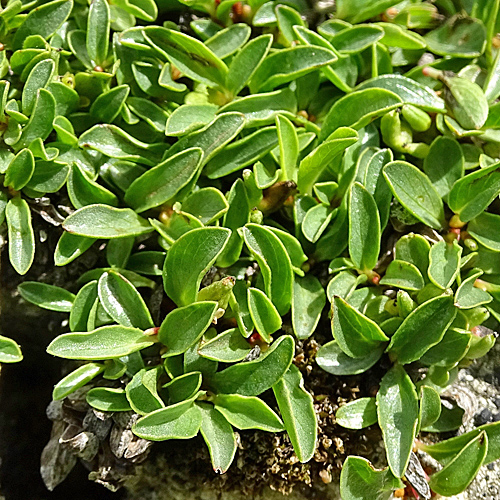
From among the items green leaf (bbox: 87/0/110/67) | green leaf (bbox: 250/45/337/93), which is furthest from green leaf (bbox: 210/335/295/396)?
green leaf (bbox: 87/0/110/67)

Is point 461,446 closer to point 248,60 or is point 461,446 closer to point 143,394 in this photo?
point 143,394

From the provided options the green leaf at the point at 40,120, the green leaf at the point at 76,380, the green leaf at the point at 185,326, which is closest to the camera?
the green leaf at the point at 185,326

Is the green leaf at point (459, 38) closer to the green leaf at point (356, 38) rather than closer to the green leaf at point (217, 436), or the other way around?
the green leaf at point (356, 38)

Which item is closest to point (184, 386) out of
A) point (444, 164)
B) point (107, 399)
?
point (107, 399)

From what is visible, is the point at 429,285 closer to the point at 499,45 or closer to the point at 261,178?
the point at 261,178

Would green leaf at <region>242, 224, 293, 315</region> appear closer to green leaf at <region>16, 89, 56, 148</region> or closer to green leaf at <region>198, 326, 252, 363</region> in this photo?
green leaf at <region>198, 326, 252, 363</region>

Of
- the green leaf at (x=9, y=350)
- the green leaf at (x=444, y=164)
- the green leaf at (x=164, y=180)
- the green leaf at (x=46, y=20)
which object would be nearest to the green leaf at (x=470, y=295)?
the green leaf at (x=444, y=164)

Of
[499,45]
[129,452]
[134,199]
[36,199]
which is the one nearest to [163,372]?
[129,452]
